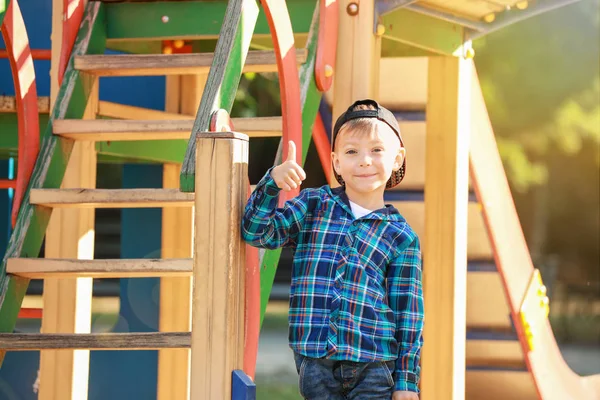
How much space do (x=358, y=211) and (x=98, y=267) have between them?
1.22m

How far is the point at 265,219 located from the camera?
8.66 ft

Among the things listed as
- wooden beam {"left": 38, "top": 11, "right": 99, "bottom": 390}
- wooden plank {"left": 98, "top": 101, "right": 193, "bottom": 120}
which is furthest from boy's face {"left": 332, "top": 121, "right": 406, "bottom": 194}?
wooden plank {"left": 98, "top": 101, "right": 193, "bottom": 120}

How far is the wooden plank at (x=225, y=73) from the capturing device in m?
2.62

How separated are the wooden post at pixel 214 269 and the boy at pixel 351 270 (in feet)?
0.34

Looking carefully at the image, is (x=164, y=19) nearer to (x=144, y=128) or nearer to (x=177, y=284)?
(x=144, y=128)

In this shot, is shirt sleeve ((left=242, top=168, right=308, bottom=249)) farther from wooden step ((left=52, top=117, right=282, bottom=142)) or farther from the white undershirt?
wooden step ((left=52, top=117, right=282, bottom=142))

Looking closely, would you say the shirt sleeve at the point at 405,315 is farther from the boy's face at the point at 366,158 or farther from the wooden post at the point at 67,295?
the wooden post at the point at 67,295

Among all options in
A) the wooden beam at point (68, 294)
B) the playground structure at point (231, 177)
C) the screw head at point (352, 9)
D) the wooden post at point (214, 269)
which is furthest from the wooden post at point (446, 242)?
the wooden post at point (214, 269)

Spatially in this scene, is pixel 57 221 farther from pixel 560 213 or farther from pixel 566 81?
pixel 560 213

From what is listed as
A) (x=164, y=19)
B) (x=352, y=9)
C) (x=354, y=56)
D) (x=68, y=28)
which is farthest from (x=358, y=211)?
(x=164, y=19)

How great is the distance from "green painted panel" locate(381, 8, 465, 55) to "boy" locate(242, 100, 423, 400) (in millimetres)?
1745

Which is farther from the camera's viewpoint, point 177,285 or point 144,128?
point 177,285

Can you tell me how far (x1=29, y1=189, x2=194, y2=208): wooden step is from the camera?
3.74 meters

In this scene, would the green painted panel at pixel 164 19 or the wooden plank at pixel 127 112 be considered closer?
the green painted panel at pixel 164 19
